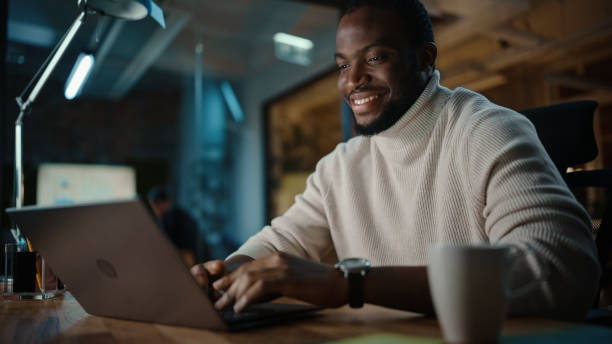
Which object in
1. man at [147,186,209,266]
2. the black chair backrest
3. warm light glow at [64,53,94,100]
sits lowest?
man at [147,186,209,266]

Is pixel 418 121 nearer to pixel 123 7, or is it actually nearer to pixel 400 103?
pixel 400 103

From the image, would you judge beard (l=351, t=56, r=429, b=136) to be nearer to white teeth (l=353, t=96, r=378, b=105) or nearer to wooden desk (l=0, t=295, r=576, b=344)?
white teeth (l=353, t=96, r=378, b=105)

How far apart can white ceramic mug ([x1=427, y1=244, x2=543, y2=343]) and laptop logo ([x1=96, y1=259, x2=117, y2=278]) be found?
1.43 feet

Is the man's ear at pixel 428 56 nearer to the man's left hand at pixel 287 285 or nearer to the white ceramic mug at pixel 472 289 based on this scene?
the man's left hand at pixel 287 285

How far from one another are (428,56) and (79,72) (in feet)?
3.97

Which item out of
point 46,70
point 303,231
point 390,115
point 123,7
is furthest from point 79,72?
point 390,115

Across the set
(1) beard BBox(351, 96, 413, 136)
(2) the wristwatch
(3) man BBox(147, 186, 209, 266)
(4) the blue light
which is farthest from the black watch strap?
(4) the blue light

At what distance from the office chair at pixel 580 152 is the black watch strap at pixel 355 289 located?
2.44 feet

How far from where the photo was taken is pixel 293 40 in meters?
4.61

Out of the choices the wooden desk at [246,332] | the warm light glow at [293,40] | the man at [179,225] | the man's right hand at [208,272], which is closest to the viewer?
the wooden desk at [246,332]

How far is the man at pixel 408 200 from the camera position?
648 millimetres

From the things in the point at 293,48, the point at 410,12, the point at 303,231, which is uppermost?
the point at 293,48

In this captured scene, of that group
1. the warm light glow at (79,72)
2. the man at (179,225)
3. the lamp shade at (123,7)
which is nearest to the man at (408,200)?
the lamp shade at (123,7)

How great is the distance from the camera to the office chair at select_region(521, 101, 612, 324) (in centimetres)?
107
